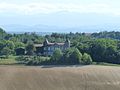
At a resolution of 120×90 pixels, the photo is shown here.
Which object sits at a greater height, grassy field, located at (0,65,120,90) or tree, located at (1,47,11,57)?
grassy field, located at (0,65,120,90)

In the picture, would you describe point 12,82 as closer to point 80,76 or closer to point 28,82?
point 28,82

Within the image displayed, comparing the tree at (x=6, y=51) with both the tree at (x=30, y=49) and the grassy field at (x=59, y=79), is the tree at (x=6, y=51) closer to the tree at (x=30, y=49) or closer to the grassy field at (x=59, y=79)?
the tree at (x=30, y=49)

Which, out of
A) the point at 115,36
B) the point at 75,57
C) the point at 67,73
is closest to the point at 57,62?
the point at 75,57

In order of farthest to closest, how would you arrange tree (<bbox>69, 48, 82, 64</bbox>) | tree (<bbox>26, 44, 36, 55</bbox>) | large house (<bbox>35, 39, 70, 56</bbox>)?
1. large house (<bbox>35, 39, 70, 56</bbox>)
2. tree (<bbox>26, 44, 36, 55</bbox>)
3. tree (<bbox>69, 48, 82, 64</bbox>)

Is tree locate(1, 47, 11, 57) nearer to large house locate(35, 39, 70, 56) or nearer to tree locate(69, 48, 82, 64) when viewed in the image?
large house locate(35, 39, 70, 56)

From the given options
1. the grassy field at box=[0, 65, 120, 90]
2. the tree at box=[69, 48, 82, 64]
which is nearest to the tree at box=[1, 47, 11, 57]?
the tree at box=[69, 48, 82, 64]

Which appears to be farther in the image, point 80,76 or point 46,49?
point 46,49

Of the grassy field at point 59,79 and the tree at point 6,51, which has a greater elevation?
the grassy field at point 59,79

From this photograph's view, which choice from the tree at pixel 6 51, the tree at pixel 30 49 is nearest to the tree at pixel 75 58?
the tree at pixel 6 51
